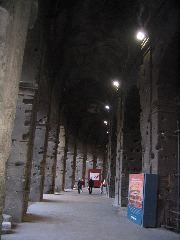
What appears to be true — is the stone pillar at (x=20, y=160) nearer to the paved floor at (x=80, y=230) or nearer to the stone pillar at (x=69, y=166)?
the paved floor at (x=80, y=230)

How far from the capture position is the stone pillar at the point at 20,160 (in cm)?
862

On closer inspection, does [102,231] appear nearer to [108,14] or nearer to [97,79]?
[108,14]

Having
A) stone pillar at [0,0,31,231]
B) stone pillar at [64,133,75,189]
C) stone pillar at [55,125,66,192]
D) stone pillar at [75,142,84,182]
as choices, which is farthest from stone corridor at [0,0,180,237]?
stone pillar at [75,142,84,182]

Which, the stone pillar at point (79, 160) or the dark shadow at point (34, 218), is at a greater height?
the stone pillar at point (79, 160)

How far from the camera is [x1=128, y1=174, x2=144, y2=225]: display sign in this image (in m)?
8.80

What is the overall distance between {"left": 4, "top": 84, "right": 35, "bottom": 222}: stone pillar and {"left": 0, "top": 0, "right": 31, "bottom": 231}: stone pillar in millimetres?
5536

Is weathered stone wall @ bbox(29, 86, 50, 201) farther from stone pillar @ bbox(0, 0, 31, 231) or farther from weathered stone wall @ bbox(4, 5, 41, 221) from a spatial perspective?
stone pillar @ bbox(0, 0, 31, 231)

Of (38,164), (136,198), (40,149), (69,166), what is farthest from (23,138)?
(69,166)

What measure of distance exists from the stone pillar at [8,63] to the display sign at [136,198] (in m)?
6.09

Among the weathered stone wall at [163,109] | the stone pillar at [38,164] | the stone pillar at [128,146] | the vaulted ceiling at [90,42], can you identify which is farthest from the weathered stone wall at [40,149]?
the weathered stone wall at [163,109]

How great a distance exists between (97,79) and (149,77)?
10.8m

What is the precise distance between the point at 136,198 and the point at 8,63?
6952 millimetres

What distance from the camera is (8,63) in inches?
128

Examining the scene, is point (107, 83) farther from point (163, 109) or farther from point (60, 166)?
point (163, 109)
